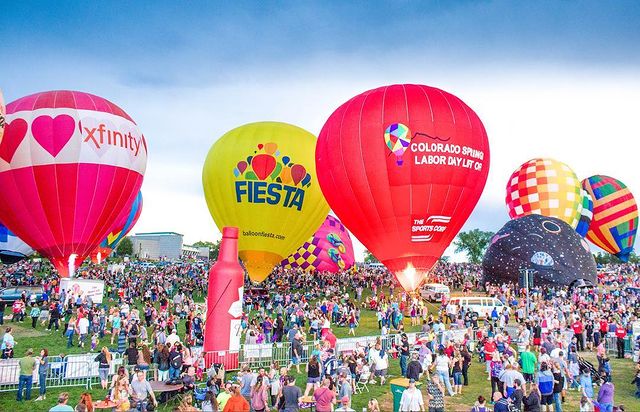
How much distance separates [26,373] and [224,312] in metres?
5.51

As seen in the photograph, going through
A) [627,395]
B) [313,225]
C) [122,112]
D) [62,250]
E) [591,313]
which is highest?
[122,112]

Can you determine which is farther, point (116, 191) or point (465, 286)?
point (465, 286)

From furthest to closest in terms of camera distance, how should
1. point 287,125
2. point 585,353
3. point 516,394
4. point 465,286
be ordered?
point 465,286 → point 287,125 → point 585,353 → point 516,394

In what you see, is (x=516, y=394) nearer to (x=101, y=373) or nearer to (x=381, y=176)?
(x=101, y=373)

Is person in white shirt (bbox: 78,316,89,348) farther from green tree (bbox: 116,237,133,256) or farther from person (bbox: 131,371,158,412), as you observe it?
green tree (bbox: 116,237,133,256)

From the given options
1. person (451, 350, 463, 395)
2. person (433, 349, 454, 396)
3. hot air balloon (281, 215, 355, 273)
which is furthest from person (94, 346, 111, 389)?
hot air balloon (281, 215, 355, 273)

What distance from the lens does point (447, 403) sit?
1288cm

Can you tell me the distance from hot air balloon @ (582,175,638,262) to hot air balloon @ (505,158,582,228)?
8.82m

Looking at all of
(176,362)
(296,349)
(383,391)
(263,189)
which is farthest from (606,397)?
(263,189)

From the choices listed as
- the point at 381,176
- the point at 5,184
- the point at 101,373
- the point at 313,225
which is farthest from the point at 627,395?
the point at 5,184

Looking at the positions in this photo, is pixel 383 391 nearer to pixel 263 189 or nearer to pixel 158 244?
pixel 263 189

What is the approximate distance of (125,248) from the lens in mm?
127562

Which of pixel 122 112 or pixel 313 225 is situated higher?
pixel 122 112

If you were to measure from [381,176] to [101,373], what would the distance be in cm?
1303
